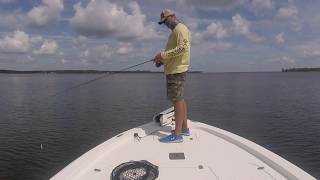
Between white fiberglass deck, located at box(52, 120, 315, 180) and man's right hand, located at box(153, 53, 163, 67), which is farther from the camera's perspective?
man's right hand, located at box(153, 53, 163, 67)

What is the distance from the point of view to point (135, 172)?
4.32 meters

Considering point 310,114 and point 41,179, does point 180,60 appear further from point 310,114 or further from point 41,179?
point 310,114

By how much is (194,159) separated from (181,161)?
0.68ft

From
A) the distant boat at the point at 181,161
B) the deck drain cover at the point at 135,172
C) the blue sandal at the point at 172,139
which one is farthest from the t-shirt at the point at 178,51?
the deck drain cover at the point at 135,172

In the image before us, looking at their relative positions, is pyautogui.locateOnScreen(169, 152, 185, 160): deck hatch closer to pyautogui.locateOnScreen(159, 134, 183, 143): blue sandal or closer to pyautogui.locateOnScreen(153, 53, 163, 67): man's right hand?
pyautogui.locateOnScreen(159, 134, 183, 143): blue sandal

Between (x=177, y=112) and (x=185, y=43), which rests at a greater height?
(x=185, y=43)

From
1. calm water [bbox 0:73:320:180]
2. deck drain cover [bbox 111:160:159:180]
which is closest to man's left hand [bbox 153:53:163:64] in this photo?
deck drain cover [bbox 111:160:159:180]

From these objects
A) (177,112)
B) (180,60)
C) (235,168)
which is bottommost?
(235,168)

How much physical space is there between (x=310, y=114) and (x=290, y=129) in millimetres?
6598

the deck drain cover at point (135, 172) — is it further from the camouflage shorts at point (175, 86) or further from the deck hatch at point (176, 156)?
the camouflage shorts at point (175, 86)

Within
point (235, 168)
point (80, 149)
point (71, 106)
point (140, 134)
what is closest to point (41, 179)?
point (80, 149)

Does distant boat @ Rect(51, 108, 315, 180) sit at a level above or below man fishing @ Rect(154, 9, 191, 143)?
below

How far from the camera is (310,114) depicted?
79.7ft

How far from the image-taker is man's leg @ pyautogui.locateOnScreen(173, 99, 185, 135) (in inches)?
242
